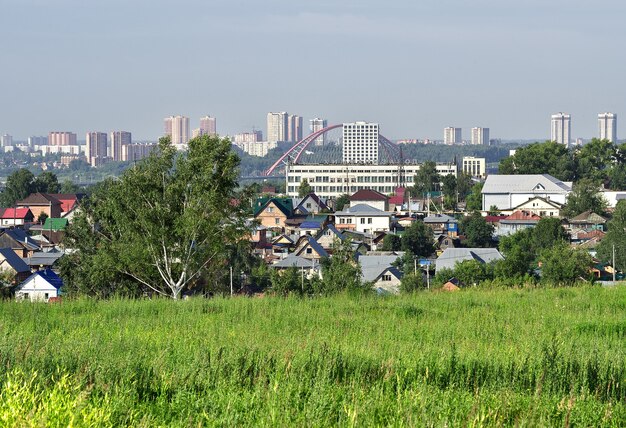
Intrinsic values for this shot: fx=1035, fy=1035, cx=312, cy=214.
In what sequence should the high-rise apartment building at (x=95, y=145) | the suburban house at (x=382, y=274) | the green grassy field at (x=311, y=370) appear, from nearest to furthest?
the green grassy field at (x=311, y=370), the suburban house at (x=382, y=274), the high-rise apartment building at (x=95, y=145)

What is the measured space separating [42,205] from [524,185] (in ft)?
75.6

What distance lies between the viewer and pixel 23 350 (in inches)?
205

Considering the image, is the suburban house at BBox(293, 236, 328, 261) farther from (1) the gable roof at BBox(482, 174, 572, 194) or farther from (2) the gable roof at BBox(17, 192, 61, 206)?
(1) the gable roof at BBox(482, 174, 572, 194)

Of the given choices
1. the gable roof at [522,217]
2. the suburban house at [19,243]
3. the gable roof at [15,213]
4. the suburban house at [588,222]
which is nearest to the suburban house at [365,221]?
the gable roof at [522,217]

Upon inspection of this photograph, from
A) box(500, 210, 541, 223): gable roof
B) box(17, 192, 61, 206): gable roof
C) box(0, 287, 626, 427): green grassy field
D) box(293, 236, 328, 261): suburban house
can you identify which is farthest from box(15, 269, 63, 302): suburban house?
box(17, 192, 61, 206): gable roof

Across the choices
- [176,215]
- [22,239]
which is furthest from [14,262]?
[176,215]

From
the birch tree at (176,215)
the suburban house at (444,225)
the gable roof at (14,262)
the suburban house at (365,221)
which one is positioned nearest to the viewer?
the birch tree at (176,215)

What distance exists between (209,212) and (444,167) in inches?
2625

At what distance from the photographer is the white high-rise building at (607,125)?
183500mm

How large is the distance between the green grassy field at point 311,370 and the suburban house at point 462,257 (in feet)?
62.9

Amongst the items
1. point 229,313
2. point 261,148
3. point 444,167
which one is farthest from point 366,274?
point 261,148

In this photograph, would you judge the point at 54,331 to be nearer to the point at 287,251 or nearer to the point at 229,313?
the point at 229,313

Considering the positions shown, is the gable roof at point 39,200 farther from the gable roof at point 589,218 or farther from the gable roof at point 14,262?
the gable roof at point 589,218

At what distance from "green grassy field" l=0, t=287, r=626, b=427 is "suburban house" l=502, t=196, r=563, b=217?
39.2 meters
